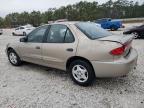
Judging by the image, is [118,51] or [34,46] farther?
[34,46]

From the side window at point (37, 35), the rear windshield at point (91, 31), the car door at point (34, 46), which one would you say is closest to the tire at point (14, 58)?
the car door at point (34, 46)

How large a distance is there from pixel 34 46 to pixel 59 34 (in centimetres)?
103

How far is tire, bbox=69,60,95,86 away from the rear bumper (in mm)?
169

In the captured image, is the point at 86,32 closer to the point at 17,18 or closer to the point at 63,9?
the point at 63,9

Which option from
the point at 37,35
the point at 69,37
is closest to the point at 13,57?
the point at 37,35

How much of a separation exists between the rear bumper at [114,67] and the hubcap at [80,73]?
331 mm

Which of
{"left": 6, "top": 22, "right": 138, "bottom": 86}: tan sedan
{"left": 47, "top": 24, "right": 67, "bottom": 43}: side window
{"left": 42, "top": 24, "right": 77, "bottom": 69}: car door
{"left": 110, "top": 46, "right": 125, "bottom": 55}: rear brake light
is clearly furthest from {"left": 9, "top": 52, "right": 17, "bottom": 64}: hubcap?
{"left": 110, "top": 46, "right": 125, "bottom": 55}: rear brake light

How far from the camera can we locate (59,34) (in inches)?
203

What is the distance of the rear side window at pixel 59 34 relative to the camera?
4898 millimetres

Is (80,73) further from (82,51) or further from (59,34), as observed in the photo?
(59,34)

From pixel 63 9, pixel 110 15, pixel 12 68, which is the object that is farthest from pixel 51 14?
pixel 12 68

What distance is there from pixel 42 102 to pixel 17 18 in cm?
7669

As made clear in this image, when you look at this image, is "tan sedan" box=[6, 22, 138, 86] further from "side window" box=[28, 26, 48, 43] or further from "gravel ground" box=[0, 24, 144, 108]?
"gravel ground" box=[0, 24, 144, 108]

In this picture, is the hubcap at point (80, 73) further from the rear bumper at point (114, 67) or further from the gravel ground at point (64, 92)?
the rear bumper at point (114, 67)
